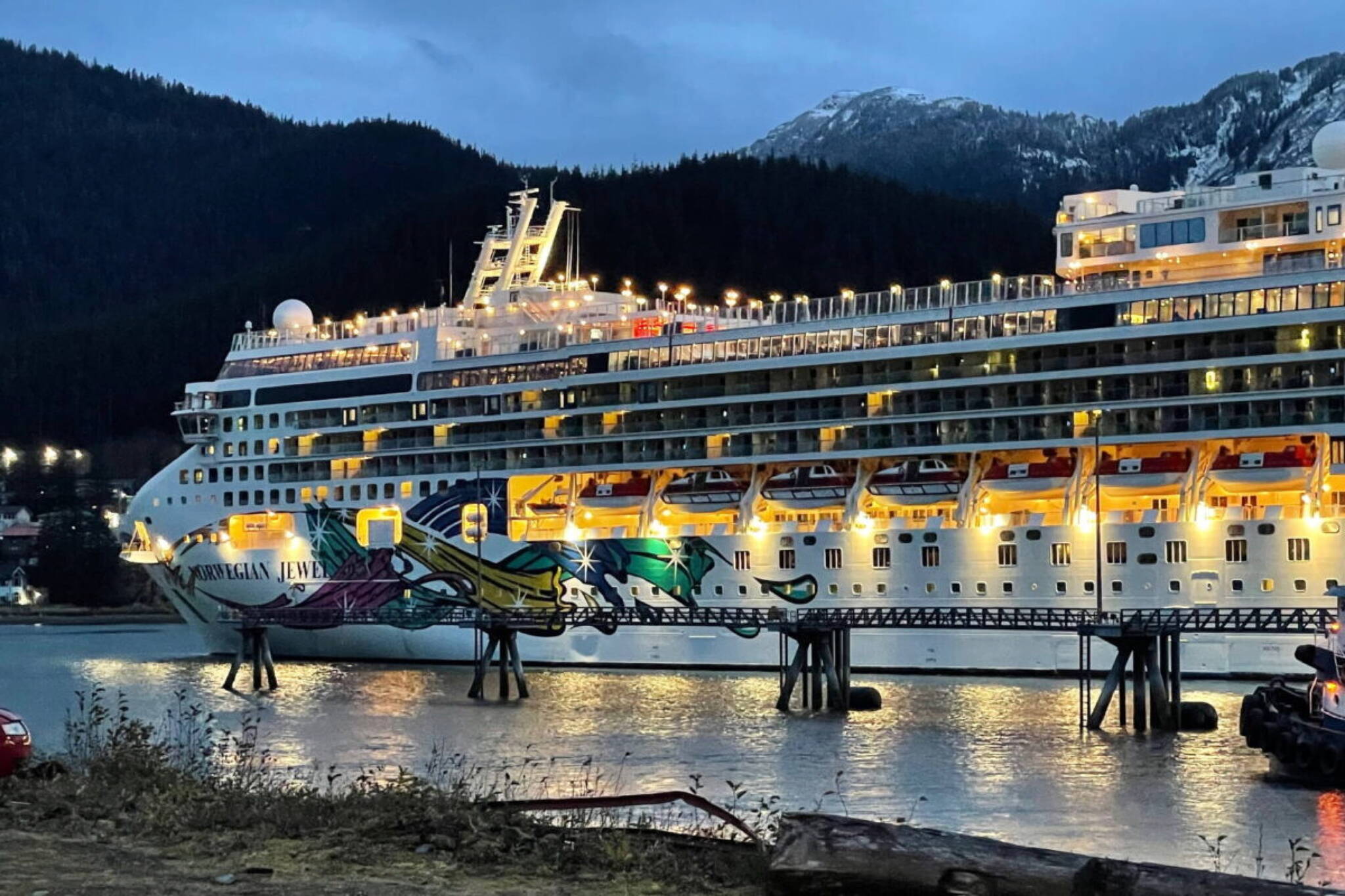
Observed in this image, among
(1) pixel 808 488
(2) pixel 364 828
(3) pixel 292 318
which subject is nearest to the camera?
(2) pixel 364 828

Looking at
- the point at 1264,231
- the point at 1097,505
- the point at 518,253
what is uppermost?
the point at 518,253

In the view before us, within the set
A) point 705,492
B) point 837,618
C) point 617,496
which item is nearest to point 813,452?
point 705,492

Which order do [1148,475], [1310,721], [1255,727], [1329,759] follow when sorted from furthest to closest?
[1148,475] < [1255,727] < [1310,721] < [1329,759]

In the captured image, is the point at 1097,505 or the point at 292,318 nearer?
the point at 1097,505

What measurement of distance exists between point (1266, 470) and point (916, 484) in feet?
33.7

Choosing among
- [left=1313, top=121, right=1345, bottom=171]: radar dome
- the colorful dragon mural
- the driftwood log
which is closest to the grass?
the driftwood log

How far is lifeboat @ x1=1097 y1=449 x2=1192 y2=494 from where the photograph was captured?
53.1 m

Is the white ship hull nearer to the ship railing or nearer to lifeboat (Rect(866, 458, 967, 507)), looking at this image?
lifeboat (Rect(866, 458, 967, 507))

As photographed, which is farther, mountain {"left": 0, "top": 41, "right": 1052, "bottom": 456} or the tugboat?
mountain {"left": 0, "top": 41, "right": 1052, "bottom": 456}

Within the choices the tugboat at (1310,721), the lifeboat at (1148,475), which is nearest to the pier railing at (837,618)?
the tugboat at (1310,721)

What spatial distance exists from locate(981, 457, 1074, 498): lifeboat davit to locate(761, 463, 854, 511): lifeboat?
15.7ft

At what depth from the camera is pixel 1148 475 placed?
5334cm

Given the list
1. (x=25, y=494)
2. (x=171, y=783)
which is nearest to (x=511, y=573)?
(x=171, y=783)

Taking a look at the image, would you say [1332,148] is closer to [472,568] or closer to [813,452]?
[813,452]
